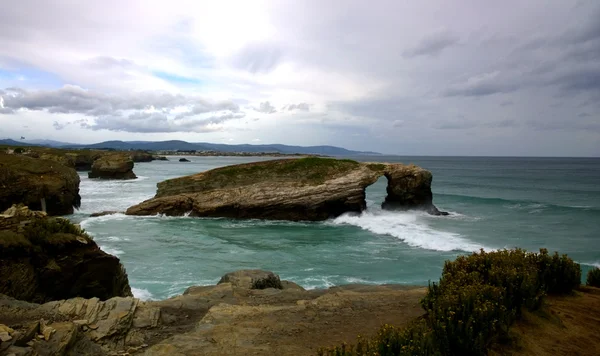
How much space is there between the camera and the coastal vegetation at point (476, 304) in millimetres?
5215

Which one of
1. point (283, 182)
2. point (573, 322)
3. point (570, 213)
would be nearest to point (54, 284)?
point (573, 322)

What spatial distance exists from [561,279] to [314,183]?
22.9 m

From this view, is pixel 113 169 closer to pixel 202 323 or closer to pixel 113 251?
pixel 113 251

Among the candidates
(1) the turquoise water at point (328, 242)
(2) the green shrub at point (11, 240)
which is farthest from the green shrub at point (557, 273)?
(2) the green shrub at point (11, 240)

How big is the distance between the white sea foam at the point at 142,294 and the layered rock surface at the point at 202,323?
165 inches

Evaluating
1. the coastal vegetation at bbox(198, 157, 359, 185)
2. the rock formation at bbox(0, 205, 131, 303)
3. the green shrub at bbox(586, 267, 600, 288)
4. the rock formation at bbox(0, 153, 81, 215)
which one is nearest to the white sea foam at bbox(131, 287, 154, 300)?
the rock formation at bbox(0, 205, 131, 303)

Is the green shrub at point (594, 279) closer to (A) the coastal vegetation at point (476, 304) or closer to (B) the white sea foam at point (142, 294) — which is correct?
(A) the coastal vegetation at point (476, 304)

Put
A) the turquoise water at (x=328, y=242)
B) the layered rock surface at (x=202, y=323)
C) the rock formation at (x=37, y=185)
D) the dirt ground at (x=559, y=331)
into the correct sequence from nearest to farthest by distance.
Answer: the dirt ground at (x=559, y=331) < the layered rock surface at (x=202, y=323) < the turquoise water at (x=328, y=242) < the rock formation at (x=37, y=185)

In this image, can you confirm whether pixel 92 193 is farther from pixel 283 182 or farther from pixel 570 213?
pixel 570 213

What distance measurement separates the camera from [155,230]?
24328mm

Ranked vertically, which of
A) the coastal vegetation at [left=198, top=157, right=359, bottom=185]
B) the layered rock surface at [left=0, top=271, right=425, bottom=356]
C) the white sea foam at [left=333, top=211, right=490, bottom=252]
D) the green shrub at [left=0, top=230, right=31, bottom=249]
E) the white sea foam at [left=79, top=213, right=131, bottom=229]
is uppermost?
the coastal vegetation at [left=198, top=157, right=359, bottom=185]

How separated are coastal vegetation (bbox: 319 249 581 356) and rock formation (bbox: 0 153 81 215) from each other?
2758 cm

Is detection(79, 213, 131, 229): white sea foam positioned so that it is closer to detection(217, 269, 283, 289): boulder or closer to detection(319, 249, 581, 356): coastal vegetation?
detection(217, 269, 283, 289): boulder

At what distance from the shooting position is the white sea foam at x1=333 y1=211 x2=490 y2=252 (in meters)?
21.4
